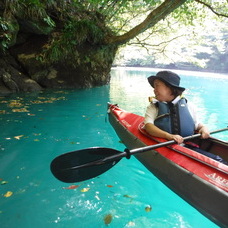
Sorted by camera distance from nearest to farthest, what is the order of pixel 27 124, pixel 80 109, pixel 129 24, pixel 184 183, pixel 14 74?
pixel 184 183
pixel 27 124
pixel 80 109
pixel 14 74
pixel 129 24

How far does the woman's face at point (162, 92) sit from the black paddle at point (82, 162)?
3.47 feet

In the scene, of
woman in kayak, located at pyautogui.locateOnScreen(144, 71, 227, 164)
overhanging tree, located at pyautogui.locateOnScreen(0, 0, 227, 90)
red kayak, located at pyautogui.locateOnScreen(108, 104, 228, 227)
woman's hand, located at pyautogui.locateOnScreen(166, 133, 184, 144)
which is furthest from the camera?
overhanging tree, located at pyautogui.locateOnScreen(0, 0, 227, 90)

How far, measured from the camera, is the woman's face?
2.63 metres

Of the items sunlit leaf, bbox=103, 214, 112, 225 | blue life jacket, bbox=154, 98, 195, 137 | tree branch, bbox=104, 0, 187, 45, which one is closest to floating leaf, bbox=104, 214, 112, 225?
sunlit leaf, bbox=103, 214, 112, 225

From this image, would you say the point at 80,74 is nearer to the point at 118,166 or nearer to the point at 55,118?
the point at 55,118

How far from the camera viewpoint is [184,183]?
6.79ft

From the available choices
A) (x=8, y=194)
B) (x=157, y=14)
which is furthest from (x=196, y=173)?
(x=157, y=14)

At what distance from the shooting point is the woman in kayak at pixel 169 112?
8.48 feet

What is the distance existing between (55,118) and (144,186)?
3.48 m

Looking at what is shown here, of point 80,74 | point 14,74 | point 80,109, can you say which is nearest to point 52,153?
point 80,109

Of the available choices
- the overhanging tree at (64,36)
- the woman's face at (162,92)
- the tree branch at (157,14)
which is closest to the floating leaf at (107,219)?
the woman's face at (162,92)

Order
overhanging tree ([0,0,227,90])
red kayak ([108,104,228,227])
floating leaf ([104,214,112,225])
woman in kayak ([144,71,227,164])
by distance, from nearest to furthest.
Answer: red kayak ([108,104,228,227]) → floating leaf ([104,214,112,225]) → woman in kayak ([144,71,227,164]) → overhanging tree ([0,0,227,90])

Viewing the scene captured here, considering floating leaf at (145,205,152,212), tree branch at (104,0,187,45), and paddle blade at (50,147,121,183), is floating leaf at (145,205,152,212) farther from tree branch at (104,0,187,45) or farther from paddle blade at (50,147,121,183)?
tree branch at (104,0,187,45)

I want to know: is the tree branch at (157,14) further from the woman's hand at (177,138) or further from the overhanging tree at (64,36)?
the woman's hand at (177,138)
